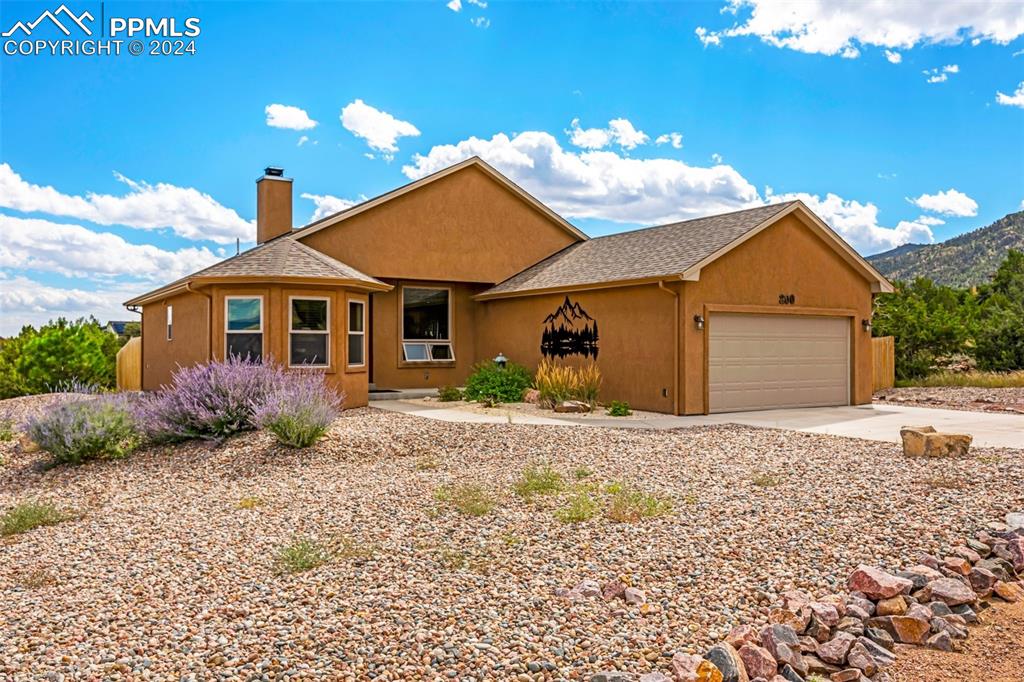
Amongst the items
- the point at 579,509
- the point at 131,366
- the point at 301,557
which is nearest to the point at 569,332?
the point at 579,509

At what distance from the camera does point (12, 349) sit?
2145 cm

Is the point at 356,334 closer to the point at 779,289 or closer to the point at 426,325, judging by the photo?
the point at 426,325

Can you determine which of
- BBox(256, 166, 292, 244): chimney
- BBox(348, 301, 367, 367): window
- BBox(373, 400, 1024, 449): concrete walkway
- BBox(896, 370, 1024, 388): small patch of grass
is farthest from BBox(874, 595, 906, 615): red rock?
BBox(256, 166, 292, 244): chimney

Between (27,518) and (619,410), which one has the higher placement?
(619,410)

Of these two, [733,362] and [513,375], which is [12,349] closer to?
[513,375]

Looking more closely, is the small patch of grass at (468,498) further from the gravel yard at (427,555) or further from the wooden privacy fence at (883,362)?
the wooden privacy fence at (883,362)

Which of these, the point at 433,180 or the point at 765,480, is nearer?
the point at 765,480

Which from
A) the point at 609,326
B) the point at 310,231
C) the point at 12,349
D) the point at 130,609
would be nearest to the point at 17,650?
the point at 130,609

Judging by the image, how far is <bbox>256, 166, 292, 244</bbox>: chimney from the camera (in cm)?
1983

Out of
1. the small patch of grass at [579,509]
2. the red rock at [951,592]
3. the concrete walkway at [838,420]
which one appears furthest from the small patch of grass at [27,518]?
the red rock at [951,592]

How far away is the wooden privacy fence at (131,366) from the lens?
69.7 ft

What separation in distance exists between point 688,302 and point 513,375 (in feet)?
14.4

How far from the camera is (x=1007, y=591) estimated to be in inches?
194

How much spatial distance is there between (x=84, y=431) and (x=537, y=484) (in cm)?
577
